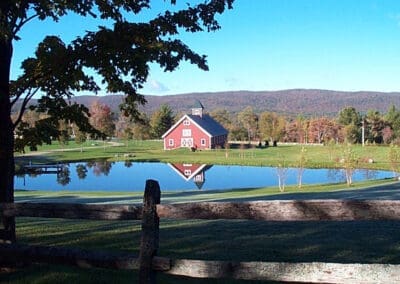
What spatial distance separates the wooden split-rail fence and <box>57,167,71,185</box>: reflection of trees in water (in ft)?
129

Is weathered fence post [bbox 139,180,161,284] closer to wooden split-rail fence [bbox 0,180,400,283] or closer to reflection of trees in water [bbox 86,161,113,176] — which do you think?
wooden split-rail fence [bbox 0,180,400,283]

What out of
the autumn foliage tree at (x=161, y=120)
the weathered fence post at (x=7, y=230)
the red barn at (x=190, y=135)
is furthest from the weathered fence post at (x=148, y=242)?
the autumn foliage tree at (x=161, y=120)

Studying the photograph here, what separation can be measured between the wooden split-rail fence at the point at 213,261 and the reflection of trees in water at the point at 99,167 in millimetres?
45588

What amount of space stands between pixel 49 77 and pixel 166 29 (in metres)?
1.95

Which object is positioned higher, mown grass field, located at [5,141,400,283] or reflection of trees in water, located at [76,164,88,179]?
mown grass field, located at [5,141,400,283]

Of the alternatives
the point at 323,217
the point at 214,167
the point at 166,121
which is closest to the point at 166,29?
the point at 323,217

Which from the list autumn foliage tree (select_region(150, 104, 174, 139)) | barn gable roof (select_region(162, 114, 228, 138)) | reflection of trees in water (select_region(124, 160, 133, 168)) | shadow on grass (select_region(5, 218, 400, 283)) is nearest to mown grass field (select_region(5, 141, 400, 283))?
shadow on grass (select_region(5, 218, 400, 283))

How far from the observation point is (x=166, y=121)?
350 ft

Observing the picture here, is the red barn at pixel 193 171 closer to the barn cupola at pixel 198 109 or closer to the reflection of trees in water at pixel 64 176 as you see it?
the reflection of trees in water at pixel 64 176

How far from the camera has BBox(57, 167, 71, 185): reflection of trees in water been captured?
144 ft

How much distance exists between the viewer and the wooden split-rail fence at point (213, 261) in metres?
3.85

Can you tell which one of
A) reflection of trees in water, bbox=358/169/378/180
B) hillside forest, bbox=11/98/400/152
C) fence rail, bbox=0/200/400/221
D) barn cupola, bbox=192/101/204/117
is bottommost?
reflection of trees in water, bbox=358/169/378/180

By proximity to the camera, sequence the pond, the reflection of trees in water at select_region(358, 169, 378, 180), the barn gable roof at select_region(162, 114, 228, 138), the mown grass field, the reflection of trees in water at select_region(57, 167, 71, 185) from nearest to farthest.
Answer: the mown grass field → the pond → the reflection of trees in water at select_region(57, 167, 71, 185) → the reflection of trees in water at select_region(358, 169, 378, 180) → the barn gable roof at select_region(162, 114, 228, 138)

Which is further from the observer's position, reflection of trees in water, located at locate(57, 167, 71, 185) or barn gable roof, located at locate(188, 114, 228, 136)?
barn gable roof, located at locate(188, 114, 228, 136)
